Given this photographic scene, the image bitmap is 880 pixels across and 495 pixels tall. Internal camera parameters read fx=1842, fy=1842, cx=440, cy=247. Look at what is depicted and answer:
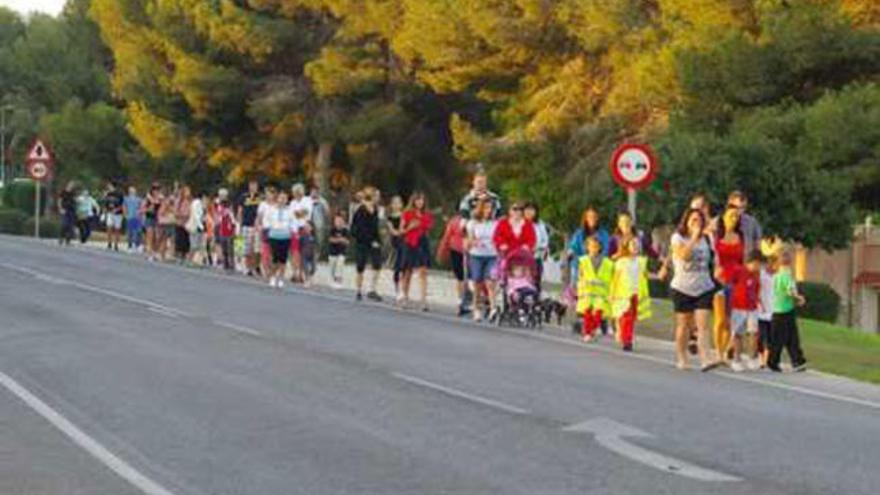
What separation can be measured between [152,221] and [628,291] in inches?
942

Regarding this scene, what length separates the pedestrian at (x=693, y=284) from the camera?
1939 cm

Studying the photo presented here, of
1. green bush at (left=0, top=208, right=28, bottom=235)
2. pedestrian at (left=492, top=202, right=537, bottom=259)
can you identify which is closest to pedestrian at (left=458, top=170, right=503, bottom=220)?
pedestrian at (left=492, top=202, right=537, bottom=259)

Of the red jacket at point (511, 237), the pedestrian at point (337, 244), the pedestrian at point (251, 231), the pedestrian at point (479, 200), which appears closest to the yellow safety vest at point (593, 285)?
the red jacket at point (511, 237)

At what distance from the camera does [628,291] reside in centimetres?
2194

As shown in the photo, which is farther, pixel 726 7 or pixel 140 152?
pixel 140 152

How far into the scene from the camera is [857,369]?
20.2 meters

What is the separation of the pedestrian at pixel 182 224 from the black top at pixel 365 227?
10839mm

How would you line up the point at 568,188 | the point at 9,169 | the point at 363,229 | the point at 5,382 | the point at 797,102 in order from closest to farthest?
the point at 5,382 < the point at 363,229 < the point at 797,102 < the point at 568,188 < the point at 9,169

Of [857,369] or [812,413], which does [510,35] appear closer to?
[857,369]

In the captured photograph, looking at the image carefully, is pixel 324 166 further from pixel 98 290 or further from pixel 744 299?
pixel 744 299

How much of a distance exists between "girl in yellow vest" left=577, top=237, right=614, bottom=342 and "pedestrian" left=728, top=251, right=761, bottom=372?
3079 millimetres

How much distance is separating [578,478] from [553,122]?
3295cm

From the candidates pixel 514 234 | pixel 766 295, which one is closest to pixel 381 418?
pixel 766 295

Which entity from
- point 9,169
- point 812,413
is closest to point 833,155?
point 812,413
